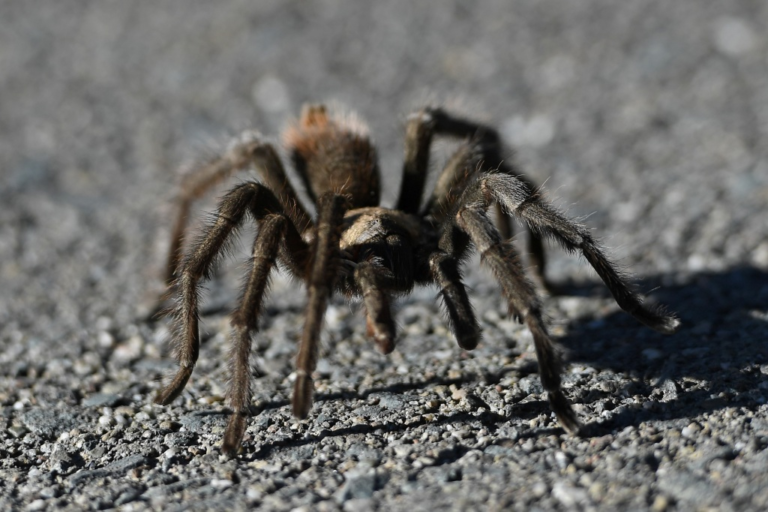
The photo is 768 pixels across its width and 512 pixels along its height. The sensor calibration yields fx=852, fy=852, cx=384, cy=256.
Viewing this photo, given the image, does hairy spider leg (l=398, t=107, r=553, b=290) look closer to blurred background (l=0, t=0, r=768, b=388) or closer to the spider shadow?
blurred background (l=0, t=0, r=768, b=388)

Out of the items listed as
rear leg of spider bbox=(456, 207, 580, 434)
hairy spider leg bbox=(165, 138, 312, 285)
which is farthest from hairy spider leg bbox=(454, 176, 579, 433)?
hairy spider leg bbox=(165, 138, 312, 285)

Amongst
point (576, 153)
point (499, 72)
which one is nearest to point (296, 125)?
point (576, 153)

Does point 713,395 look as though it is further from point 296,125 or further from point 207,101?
point 207,101

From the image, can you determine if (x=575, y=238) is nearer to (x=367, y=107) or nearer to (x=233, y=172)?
(x=233, y=172)

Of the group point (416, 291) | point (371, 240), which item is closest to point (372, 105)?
point (416, 291)

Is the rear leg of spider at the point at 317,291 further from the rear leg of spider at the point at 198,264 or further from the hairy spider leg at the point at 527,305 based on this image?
the hairy spider leg at the point at 527,305

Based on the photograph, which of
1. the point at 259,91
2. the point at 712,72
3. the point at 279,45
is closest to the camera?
the point at 712,72

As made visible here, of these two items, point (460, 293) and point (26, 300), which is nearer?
point (460, 293)
